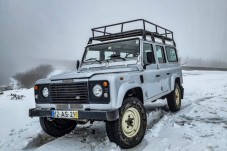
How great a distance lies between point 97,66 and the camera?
5.27 meters

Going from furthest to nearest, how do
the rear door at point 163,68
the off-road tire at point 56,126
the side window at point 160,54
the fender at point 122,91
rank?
the side window at point 160,54
the rear door at point 163,68
the off-road tire at point 56,126
the fender at point 122,91

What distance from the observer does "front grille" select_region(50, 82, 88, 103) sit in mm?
3910

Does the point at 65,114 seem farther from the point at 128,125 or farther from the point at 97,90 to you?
the point at 128,125

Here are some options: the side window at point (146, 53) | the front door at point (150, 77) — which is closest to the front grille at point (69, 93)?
the front door at point (150, 77)

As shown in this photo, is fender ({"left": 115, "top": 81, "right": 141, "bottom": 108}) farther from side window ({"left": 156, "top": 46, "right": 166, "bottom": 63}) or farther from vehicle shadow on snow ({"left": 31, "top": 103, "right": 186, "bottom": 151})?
side window ({"left": 156, "top": 46, "right": 166, "bottom": 63})

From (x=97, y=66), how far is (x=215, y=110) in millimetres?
3733

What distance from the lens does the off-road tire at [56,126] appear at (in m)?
4.64

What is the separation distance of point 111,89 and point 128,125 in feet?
2.65

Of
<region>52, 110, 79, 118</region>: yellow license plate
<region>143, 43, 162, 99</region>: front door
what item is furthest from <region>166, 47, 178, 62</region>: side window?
<region>52, 110, 79, 118</region>: yellow license plate

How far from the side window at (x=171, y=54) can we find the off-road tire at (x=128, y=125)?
2915 millimetres

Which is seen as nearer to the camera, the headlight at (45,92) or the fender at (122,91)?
the fender at (122,91)

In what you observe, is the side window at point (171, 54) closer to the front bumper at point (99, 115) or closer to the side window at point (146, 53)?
the side window at point (146, 53)

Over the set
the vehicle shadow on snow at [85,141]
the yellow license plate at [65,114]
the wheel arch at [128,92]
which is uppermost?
the wheel arch at [128,92]

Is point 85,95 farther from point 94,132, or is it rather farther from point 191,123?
point 191,123
